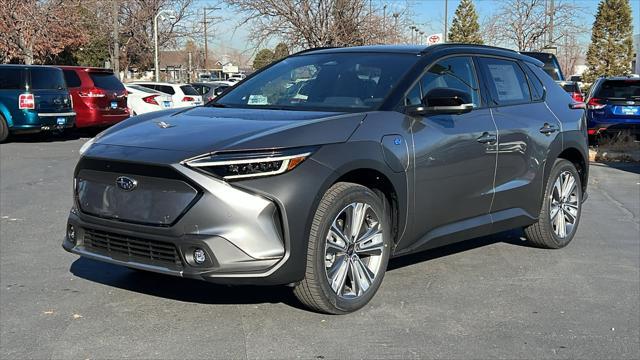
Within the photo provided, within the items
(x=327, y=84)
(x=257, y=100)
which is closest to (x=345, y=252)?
(x=327, y=84)

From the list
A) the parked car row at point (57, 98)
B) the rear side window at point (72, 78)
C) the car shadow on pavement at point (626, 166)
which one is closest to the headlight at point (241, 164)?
the car shadow on pavement at point (626, 166)

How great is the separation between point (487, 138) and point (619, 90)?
10.7m

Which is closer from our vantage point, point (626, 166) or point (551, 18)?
point (626, 166)

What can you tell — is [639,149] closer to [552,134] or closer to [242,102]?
[552,134]

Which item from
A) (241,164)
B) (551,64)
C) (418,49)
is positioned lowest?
(241,164)

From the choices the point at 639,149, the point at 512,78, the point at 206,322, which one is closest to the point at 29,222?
the point at 206,322

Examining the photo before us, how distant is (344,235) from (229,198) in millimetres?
927

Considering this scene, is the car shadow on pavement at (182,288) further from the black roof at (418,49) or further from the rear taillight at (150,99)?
the rear taillight at (150,99)

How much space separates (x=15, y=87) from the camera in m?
15.9

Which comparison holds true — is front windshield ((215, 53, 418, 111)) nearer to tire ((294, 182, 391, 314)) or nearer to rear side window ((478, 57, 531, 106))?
tire ((294, 182, 391, 314))

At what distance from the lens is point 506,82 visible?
619 centimetres

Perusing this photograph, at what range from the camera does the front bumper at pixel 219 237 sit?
157 inches

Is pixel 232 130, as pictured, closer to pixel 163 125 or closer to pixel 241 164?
pixel 241 164

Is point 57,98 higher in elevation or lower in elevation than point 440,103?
lower
